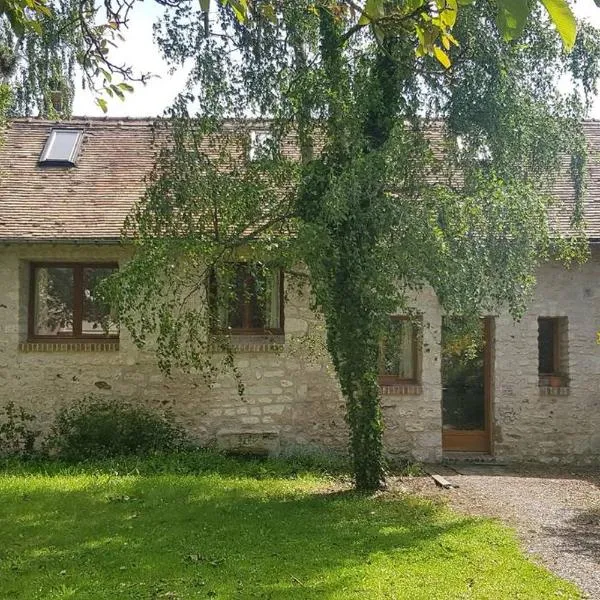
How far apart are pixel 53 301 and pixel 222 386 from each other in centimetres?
302

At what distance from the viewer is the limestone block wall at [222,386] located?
10.5 m

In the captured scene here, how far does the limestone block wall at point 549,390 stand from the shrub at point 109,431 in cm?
499

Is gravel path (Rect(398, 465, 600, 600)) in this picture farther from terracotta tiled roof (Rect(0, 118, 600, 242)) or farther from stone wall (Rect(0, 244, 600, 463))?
terracotta tiled roof (Rect(0, 118, 600, 242))

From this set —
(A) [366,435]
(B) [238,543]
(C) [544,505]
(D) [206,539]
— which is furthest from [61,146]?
(C) [544,505]

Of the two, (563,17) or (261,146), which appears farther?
(261,146)

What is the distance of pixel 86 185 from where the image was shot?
11.5 metres

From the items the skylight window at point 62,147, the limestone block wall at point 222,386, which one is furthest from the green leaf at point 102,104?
the skylight window at point 62,147

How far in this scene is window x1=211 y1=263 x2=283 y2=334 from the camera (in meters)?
7.79

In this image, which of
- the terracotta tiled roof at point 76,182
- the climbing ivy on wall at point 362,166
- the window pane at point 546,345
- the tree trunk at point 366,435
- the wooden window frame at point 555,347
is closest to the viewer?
the climbing ivy on wall at point 362,166

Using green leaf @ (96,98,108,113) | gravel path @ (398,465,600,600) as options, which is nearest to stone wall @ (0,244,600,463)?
gravel path @ (398,465,600,600)

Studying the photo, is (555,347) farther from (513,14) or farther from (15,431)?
(513,14)

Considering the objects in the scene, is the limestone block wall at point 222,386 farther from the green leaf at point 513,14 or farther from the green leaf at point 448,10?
the green leaf at point 513,14

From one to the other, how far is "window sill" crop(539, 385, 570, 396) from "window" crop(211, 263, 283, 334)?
13.5ft

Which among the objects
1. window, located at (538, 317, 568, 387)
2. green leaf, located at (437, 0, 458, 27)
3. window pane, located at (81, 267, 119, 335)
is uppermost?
green leaf, located at (437, 0, 458, 27)
